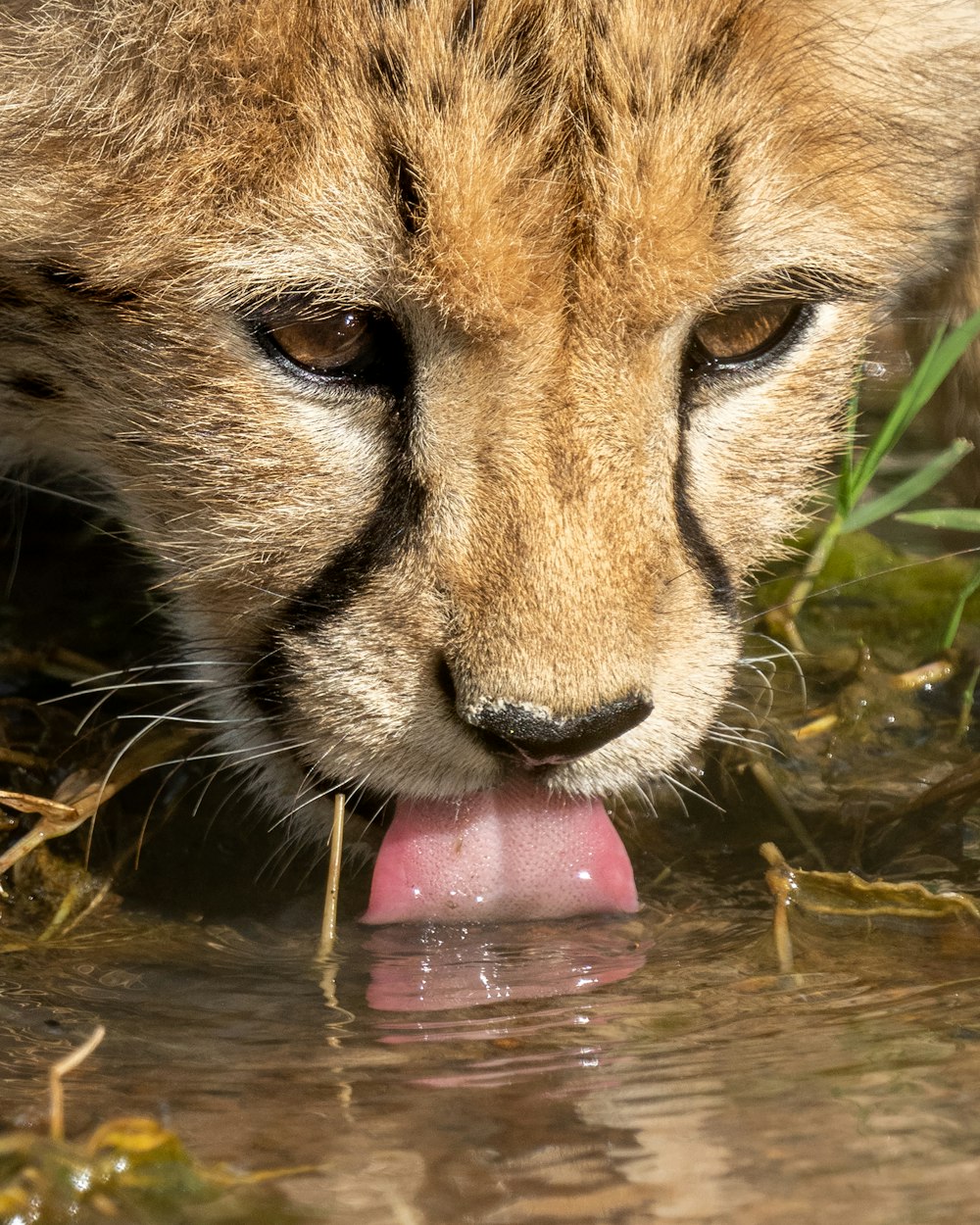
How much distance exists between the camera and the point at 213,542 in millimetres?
2820

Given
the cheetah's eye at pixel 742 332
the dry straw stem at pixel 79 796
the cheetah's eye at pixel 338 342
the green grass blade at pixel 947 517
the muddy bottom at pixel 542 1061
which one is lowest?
the muddy bottom at pixel 542 1061

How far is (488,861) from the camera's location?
279cm

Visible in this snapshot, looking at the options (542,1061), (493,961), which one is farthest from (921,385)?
(542,1061)

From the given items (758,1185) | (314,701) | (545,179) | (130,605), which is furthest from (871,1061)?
(130,605)

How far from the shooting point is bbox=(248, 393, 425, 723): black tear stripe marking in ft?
8.53

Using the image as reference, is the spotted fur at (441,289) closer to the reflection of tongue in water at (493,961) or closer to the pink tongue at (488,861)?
the pink tongue at (488,861)

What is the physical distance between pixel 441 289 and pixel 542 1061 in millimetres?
1072

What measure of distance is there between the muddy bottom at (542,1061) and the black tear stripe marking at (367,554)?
54 cm

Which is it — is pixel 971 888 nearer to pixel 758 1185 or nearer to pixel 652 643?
pixel 652 643

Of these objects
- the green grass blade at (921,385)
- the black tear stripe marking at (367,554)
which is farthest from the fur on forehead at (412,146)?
the green grass blade at (921,385)

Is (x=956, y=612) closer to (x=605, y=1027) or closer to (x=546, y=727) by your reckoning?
(x=546, y=727)

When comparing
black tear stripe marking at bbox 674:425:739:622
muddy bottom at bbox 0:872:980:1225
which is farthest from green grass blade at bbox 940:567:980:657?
muddy bottom at bbox 0:872:980:1225

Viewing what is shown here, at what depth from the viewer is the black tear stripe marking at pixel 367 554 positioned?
102 inches

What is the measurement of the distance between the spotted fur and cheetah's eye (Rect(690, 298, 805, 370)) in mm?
42
